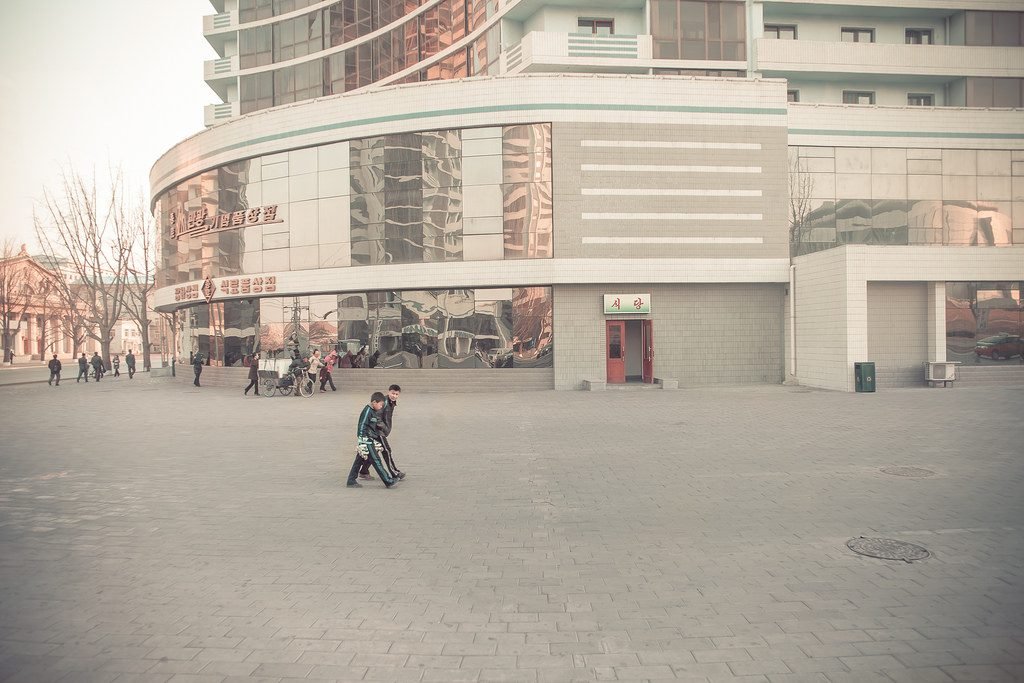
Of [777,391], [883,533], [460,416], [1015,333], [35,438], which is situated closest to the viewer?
[883,533]

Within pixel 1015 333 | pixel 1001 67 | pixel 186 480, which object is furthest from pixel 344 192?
pixel 1001 67

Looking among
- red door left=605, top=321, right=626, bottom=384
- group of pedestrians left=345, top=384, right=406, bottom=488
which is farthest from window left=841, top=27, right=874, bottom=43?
group of pedestrians left=345, top=384, right=406, bottom=488

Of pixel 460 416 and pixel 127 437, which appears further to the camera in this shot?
pixel 460 416

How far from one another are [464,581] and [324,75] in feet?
129

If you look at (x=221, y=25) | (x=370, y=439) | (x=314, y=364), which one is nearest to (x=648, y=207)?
(x=314, y=364)

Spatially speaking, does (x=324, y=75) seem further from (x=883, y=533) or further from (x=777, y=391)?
(x=883, y=533)

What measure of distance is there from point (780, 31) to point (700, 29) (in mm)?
4631

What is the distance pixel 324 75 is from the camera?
124ft

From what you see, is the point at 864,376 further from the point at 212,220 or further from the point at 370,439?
the point at 212,220

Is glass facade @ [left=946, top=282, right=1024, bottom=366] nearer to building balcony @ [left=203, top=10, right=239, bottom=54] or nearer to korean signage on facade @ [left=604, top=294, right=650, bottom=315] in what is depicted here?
korean signage on facade @ [left=604, top=294, right=650, bottom=315]

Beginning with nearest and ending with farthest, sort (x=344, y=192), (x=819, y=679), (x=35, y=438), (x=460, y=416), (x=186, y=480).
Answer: (x=819, y=679)
(x=186, y=480)
(x=35, y=438)
(x=460, y=416)
(x=344, y=192)

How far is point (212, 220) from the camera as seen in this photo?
2920 centimetres

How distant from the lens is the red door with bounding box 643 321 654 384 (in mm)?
24312

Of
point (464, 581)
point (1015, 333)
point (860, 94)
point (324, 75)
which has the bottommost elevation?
point (464, 581)
